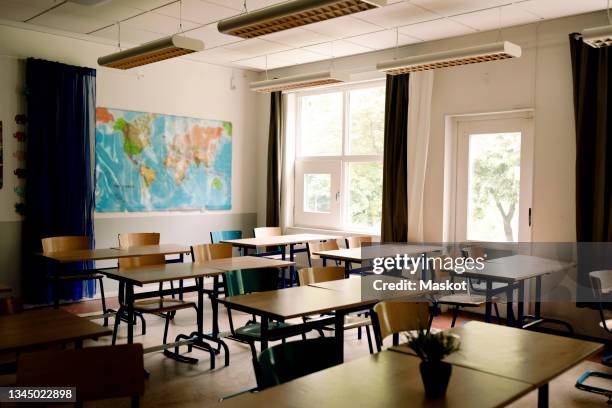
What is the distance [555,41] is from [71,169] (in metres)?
5.47

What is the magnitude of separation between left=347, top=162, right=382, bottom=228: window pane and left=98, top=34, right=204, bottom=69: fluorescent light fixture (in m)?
3.18

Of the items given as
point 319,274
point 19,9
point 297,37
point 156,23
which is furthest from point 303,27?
point 319,274

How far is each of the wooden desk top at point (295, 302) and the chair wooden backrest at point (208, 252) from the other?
5.06ft

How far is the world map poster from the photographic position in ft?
23.3

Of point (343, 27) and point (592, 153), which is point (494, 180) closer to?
point (592, 153)

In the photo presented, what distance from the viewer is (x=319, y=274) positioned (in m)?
4.42

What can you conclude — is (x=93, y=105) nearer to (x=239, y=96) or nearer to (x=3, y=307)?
(x=239, y=96)

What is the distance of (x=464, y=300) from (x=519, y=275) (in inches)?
25.8

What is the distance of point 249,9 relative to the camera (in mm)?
5523

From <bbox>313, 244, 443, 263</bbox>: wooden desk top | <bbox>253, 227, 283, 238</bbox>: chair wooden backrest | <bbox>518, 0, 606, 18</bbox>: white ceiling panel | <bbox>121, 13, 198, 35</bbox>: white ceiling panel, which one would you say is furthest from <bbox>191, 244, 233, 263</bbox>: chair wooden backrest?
<bbox>518, 0, 606, 18</bbox>: white ceiling panel

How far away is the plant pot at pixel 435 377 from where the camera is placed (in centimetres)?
203

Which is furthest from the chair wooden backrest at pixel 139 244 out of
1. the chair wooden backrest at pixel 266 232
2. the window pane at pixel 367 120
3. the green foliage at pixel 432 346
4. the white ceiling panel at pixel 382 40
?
the green foliage at pixel 432 346

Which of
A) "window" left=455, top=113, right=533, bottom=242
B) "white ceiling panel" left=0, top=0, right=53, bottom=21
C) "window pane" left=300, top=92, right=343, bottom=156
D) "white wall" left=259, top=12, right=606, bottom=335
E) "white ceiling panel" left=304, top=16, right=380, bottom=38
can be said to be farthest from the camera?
"window pane" left=300, top=92, right=343, bottom=156

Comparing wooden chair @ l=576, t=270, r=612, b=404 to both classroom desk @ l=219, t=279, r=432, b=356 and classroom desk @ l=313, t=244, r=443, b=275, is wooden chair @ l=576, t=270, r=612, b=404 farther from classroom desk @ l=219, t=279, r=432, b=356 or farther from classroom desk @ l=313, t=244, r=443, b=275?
classroom desk @ l=313, t=244, r=443, b=275
